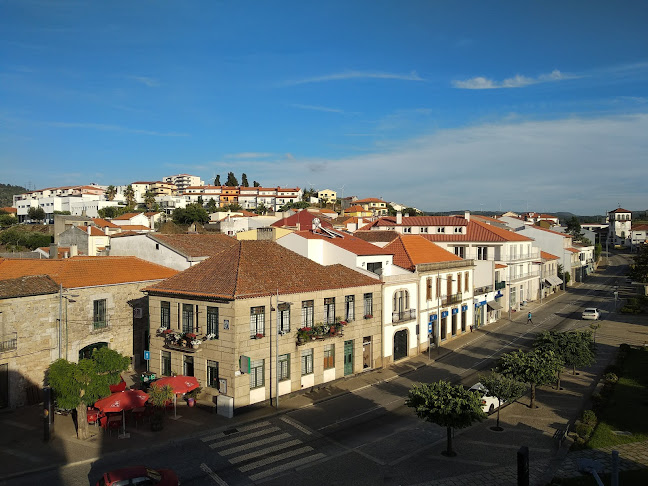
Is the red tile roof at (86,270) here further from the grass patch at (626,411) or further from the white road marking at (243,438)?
the grass patch at (626,411)

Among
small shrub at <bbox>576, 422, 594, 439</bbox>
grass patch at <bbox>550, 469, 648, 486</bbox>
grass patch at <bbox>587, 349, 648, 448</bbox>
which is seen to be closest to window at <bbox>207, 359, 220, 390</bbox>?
grass patch at <bbox>550, 469, 648, 486</bbox>

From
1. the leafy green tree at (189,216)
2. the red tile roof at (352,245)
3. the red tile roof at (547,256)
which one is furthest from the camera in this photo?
the leafy green tree at (189,216)

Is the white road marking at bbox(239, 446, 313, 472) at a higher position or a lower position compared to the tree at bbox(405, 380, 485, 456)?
lower

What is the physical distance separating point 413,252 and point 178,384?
84.7ft

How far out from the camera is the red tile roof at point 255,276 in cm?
3000

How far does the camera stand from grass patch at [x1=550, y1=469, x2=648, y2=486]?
1830 centimetres

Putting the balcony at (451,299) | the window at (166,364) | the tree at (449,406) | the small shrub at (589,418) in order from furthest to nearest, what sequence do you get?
the balcony at (451,299)
the window at (166,364)
the small shrub at (589,418)
the tree at (449,406)

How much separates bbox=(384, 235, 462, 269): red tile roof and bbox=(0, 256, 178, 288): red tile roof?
20149mm

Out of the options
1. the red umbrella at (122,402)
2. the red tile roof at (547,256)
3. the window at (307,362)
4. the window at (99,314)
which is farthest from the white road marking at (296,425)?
the red tile roof at (547,256)

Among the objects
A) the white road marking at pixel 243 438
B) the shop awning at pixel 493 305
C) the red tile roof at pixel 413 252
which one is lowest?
the white road marking at pixel 243 438

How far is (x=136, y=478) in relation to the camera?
18109 millimetres

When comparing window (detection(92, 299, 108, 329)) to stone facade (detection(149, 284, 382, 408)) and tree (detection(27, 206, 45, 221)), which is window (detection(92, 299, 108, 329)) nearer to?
stone facade (detection(149, 284, 382, 408))

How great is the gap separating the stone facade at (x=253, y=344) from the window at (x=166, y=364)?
0.22m

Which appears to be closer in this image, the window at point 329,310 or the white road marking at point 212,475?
the white road marking at point 212,475
